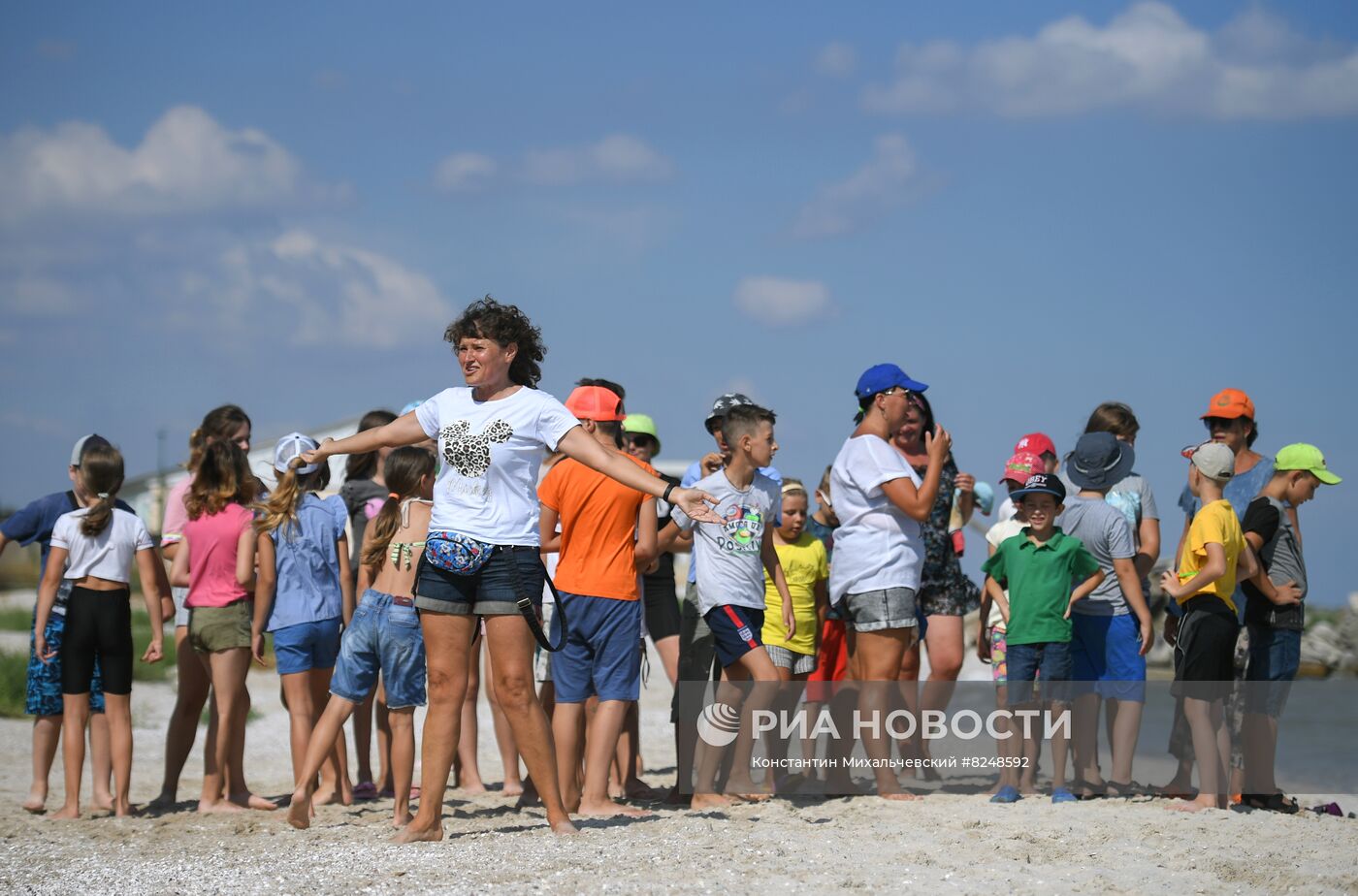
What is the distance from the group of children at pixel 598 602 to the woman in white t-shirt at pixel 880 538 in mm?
352

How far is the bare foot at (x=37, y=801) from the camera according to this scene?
21.7 feet

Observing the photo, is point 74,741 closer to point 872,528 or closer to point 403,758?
point 403,758

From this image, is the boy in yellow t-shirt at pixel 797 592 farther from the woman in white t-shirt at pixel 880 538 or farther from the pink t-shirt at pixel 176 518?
the pink t-shirt at pixel 176 518

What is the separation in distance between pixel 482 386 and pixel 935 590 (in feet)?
9.49

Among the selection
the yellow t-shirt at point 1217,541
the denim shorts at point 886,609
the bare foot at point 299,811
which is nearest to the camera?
the bare foot at point 299,811

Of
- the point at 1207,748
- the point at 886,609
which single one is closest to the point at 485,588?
the point at 886,609

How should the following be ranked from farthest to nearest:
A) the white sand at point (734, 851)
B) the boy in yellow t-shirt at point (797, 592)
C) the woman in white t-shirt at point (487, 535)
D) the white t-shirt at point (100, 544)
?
the boy in yellow t-shirt at point (797, 592) < the white t-shirt at point (100, 544) < the woman in white t-shirt at point (487, 535) < the white sand at point (734, 851)

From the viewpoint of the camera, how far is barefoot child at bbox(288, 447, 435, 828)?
235 inches

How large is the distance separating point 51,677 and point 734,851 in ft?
12.1

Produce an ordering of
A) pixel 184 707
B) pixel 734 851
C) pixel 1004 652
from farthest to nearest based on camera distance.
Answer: pixel 1004 652 → pixel 184 707 → pixel 734 851

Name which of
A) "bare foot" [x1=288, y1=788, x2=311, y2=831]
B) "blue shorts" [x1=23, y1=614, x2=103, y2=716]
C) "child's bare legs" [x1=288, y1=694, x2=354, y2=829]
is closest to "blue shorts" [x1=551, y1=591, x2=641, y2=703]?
"child's bare legs" [x1=288, y1=694, x2=354, y2=829]

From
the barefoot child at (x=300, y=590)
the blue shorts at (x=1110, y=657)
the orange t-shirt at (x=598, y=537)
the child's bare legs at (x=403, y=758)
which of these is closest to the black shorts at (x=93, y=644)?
the barefoot child at (x=300, y=590)

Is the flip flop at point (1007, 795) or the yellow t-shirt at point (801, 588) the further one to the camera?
the yellow t-shirt at point (801, 588)

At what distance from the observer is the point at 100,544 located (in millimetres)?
6574
